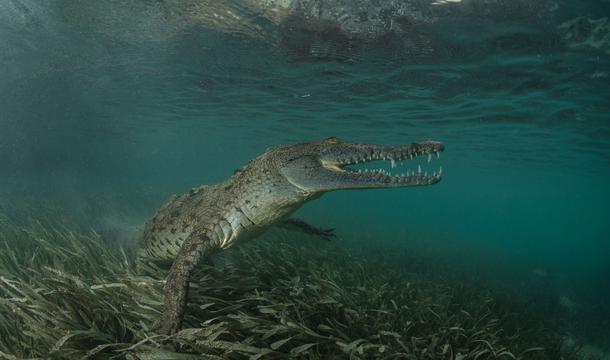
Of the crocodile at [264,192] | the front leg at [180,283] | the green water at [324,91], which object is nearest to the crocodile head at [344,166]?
the crocodile at [264,192]

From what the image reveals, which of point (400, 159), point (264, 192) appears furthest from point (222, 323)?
point (400, 159)

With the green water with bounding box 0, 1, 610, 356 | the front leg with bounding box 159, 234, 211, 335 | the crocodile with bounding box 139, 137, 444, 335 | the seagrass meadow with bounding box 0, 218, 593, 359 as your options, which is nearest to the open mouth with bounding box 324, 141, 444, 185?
the crocodile with bounding box 139, 137, 444, 335

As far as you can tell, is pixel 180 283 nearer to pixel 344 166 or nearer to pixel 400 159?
pixel 344 166

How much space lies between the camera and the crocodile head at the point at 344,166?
3.29 metres

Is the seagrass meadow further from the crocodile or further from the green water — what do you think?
the green water

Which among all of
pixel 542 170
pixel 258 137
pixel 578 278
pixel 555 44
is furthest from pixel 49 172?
pixel 542 170

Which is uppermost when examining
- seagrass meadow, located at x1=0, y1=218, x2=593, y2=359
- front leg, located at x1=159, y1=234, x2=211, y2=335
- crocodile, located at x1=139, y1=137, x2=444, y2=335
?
crocodile, located at x1=139, y1=137, x2=444, y2=335

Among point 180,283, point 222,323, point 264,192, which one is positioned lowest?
point 222,323

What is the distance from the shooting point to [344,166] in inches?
155

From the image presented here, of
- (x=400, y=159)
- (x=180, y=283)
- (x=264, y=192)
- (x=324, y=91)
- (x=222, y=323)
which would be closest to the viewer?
(x=222, y=323)

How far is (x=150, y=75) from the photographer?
703 inches

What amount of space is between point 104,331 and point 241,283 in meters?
1.48

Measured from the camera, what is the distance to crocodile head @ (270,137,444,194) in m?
3.29

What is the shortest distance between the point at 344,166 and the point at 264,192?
38.2 inches
